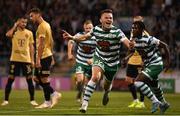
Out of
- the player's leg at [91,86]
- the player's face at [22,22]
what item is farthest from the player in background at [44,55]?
the player's leg at [91,86]

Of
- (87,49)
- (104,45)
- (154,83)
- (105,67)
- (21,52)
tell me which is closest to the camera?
(104,45)

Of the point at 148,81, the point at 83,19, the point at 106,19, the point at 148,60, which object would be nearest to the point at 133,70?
the point at 148,81

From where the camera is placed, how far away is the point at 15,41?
20797mm

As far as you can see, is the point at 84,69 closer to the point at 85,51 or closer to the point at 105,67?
the point at 85,51

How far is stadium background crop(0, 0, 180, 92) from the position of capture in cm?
3303

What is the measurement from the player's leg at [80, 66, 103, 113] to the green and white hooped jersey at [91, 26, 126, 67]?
1.73ft

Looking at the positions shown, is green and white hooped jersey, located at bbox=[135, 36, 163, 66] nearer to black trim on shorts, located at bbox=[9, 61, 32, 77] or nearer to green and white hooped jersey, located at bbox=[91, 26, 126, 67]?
green and white hooped jersey, located at bbox=[91, 26, 126, 67]

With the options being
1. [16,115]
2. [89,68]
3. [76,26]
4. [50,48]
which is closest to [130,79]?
[89,68]

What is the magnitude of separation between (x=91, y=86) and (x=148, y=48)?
1781 millimetres

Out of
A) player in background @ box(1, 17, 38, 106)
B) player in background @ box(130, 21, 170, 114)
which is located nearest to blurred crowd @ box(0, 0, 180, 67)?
player in background @ box(1, 17, 38, 106)

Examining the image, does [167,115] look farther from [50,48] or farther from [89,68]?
[89,68]

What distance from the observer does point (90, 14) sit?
35.8 m

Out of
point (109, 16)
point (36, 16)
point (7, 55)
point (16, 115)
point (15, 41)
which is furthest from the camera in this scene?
point (7, 55)

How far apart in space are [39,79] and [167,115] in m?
4.54
